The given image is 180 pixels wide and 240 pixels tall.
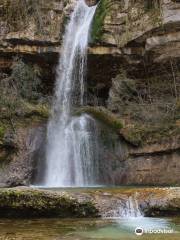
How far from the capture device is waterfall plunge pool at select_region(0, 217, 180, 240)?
29.5ft

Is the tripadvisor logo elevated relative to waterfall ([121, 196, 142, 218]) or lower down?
lower down

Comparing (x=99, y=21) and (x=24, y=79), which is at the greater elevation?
(x=99, y=21)

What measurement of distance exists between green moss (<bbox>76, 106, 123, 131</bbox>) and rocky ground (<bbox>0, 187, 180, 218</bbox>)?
9.50m

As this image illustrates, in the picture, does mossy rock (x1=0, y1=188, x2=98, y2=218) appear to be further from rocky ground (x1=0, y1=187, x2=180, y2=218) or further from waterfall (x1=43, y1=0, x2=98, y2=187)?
waterfall (x1=43, y1=0, x2=98, y2=187)

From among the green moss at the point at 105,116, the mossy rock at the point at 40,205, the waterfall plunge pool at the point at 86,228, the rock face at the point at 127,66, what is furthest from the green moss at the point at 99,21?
the waterfall plunge pool at the point at 86,228

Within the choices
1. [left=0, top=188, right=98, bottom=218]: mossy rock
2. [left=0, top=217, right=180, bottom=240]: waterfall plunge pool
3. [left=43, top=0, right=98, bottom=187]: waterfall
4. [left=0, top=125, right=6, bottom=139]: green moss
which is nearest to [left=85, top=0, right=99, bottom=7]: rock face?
[left=43, top=0, right=98, bottom=187]: waterfall

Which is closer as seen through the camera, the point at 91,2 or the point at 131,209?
the point at 131,209

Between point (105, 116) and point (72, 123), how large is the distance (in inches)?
66.2

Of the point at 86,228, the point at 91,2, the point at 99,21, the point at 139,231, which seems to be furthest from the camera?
the point at 91,2

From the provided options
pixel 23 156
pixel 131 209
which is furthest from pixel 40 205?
pixel 23 156

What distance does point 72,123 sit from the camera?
2223cm

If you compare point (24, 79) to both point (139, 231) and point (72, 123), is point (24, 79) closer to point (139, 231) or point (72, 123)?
point (72, 123)

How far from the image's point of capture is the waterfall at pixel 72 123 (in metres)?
20.2

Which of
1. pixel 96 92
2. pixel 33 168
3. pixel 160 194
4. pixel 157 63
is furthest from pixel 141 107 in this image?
pixel 160 194
